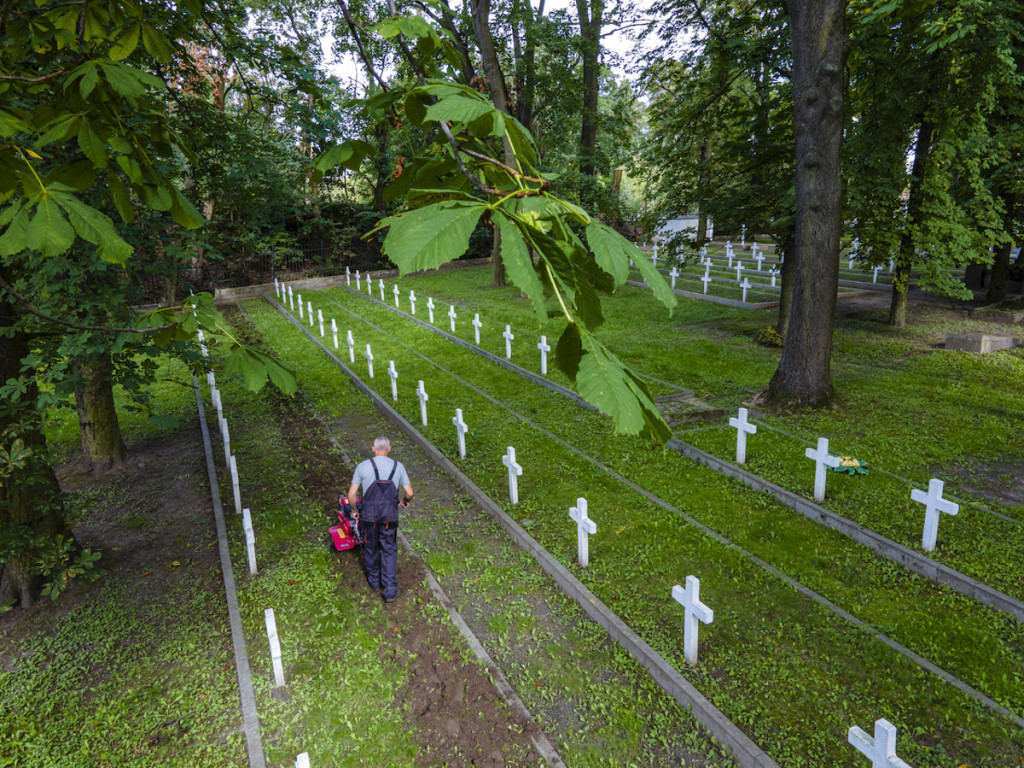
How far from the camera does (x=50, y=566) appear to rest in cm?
574

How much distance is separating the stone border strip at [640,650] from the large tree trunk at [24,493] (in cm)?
494

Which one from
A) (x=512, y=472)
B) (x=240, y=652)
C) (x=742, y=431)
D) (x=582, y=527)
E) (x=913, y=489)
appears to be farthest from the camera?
(x=742, y=431)

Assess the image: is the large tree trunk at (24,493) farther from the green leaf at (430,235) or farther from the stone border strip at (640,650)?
the green leaf at (430,235)

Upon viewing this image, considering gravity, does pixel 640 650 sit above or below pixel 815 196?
below

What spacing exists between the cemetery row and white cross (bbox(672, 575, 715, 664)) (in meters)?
0.12

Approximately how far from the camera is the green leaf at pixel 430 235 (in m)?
1.22

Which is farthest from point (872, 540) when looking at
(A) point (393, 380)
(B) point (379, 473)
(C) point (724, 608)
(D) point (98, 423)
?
(D) point (98, 423)

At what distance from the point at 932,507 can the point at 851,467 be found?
75.5 inches

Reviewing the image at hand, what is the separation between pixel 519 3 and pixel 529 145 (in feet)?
73.4

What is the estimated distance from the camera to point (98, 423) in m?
9.97

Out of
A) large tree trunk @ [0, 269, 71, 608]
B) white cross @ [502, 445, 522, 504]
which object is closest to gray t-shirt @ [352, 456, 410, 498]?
white cross @ [502, 445, 522, 504]

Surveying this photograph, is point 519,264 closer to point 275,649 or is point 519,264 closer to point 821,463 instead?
point 275,649

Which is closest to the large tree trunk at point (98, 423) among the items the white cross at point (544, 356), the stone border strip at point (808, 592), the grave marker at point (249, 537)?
the grave marker at point (249, 537)

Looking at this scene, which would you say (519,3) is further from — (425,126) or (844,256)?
(425,126)
